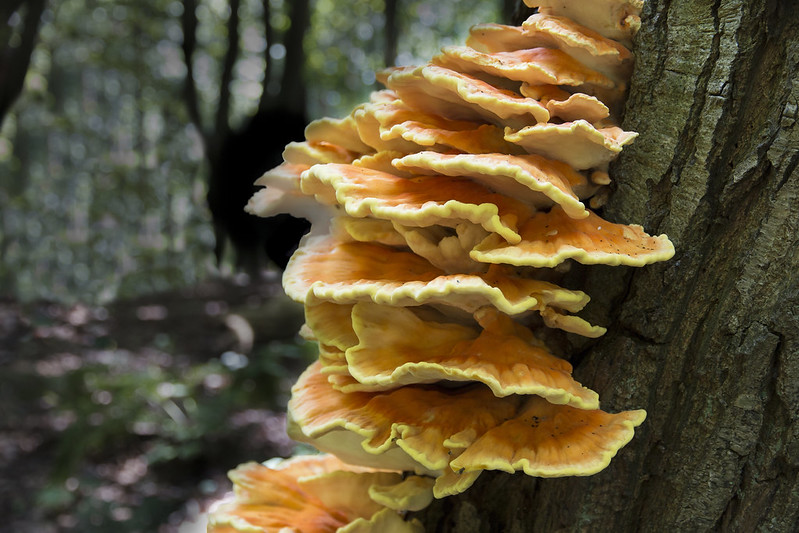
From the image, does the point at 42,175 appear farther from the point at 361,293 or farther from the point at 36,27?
the point at 361,293

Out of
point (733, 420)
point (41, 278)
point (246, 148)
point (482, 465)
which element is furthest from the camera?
point (41, 278)

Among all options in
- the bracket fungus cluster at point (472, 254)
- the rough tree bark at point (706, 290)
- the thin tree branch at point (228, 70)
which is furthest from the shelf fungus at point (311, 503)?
the thin tree branch at point (228, 70)

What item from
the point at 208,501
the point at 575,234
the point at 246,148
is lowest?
the point at 208,501

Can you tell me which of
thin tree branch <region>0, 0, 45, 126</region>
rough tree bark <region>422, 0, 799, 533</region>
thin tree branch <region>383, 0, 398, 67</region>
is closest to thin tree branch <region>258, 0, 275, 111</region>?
thin tree branch <region>383, 0, 398, 67</region>

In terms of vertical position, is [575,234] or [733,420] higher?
[575,234]

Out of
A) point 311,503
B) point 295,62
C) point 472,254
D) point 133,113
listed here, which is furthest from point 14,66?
point 133,113

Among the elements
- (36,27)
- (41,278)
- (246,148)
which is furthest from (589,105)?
(41,278)
